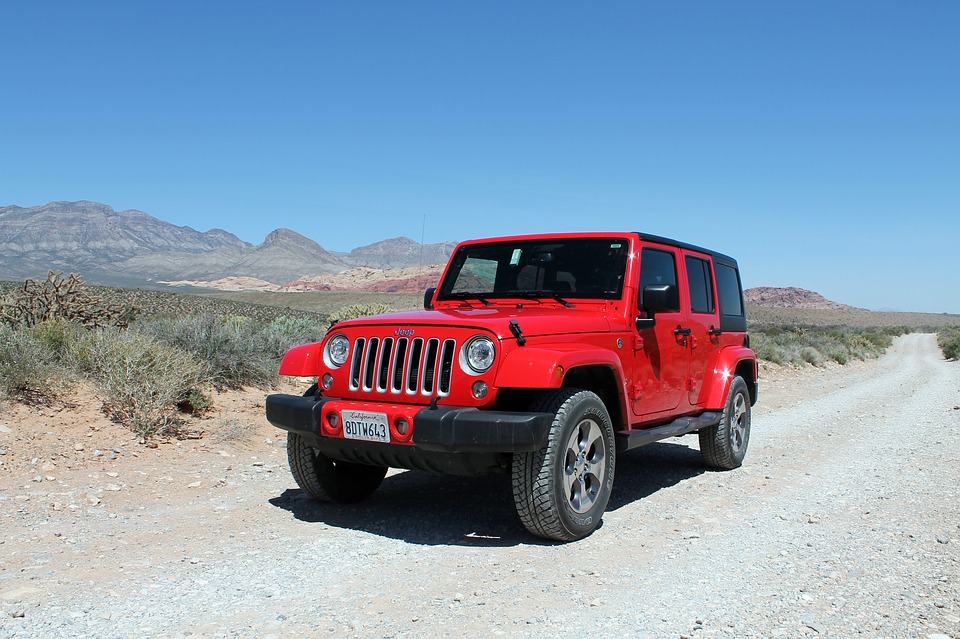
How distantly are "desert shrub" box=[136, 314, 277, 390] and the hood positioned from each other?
511 cm

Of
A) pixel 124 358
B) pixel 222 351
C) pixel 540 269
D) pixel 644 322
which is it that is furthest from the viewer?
pixel 222 351

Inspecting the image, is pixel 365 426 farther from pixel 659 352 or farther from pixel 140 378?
pixel 140 378

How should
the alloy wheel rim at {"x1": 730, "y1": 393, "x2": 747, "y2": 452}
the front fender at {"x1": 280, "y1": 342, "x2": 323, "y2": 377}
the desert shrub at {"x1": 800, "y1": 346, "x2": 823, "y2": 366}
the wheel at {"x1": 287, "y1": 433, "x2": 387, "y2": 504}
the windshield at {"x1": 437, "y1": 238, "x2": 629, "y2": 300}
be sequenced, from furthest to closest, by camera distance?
the desert shrub at {"x1": 800, "y1": 346, "x2": 823, "y2": 366} < the alloy wheel rim at {"x1": 730, "y1": 393, "x2": 747, "y2": 452} < the windshield at {"x1": 437, "y1": 238, "x2": 629, "y2": 300} < the wheel at {"x1": 287, "y1": 433, "x2": 387, "y2": 504} < the front fender at {"x1": 280, "y1": 342, "x2": 323, "y2": 377}

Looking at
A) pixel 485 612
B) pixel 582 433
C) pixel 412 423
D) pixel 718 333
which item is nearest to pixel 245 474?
pixel 412 423

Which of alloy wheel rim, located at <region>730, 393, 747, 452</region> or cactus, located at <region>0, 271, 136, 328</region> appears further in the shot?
cactus, located at <region>0, 271, 136, 328</region>

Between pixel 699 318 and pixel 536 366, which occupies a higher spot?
pixel 699 318

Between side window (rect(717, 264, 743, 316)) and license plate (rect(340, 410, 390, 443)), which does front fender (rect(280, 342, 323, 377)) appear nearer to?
license plate (rect(340, 410, 390, 443))

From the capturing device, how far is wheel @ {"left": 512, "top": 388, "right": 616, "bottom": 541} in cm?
462

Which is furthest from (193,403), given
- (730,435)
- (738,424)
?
(738,424)

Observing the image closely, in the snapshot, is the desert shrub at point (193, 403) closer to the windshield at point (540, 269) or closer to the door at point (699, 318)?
the windshield at point (540, 269)

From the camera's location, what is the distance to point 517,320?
4891 mm

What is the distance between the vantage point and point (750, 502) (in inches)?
239

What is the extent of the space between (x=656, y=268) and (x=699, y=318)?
91cm

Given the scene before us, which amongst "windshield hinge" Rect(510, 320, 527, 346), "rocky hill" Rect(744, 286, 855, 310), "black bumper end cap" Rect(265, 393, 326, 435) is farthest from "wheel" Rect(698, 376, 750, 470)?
"rocky hill" Rect(744, 286, 855, 310)
